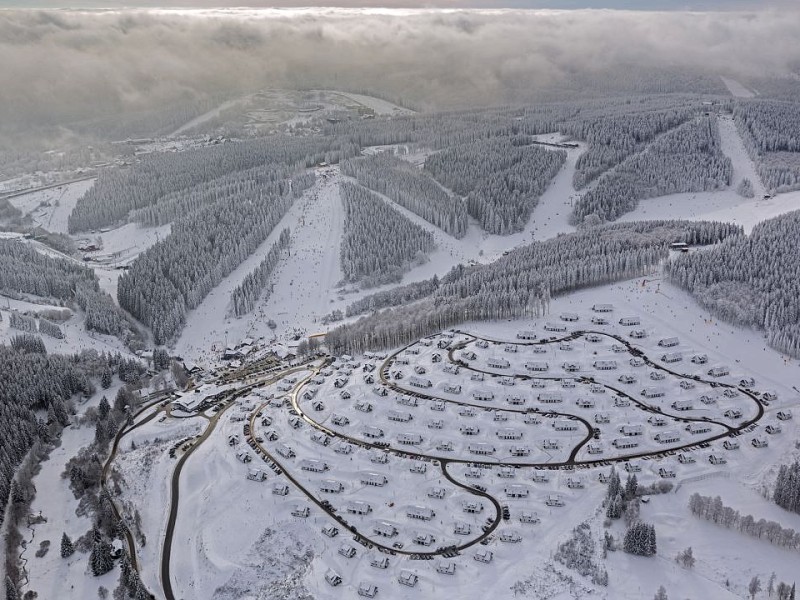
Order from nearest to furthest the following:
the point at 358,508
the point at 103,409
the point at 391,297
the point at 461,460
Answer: the point at 358,508 < the point at 461,460 < the point at 103,409 < the point at 391,297

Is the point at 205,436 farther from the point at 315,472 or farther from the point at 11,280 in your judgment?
the point at 11,280

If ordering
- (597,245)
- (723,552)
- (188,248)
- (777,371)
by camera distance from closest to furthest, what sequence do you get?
(723,552) < (777,371) < (597,245) < (188,248)

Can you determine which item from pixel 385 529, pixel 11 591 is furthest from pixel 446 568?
pixel 11 591

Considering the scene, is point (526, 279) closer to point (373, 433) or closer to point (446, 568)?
point (373, 433)

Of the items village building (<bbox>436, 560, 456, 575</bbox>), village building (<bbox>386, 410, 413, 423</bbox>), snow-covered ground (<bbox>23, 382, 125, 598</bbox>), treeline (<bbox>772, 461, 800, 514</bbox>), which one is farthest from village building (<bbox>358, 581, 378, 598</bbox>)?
treeline (<bbox>772, 461, 800, 514</bbox>)

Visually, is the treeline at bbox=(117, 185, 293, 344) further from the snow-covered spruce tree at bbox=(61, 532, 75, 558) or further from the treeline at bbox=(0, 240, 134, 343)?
the snow-covered spruce tree at bbox=(61, 532, 75, 558)

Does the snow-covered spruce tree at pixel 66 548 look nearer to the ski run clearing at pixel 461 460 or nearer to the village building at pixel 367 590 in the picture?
the ski run clearing at pixel 461 460

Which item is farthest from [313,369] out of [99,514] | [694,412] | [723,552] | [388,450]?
[723,552]
